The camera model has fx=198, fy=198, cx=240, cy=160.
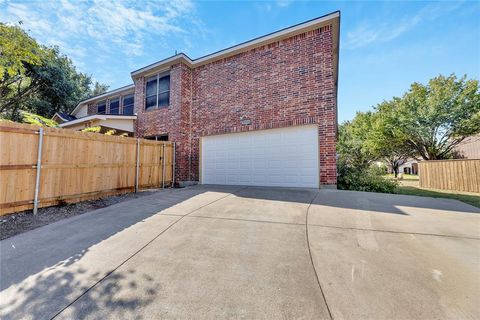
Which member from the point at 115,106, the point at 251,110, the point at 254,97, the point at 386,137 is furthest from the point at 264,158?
the point at 386,137

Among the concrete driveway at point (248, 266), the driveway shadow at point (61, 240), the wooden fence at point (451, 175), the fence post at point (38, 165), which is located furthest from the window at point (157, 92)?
the wooden fence at point (451, 175)

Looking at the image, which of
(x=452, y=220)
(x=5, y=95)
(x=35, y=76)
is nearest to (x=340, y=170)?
(x=452, y=220)

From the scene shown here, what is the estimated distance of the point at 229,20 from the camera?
8.20 m

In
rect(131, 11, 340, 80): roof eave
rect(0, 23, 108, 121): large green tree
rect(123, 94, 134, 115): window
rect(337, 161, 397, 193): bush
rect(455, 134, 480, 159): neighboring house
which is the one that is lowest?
rect(337, 161, 397, 193): bush

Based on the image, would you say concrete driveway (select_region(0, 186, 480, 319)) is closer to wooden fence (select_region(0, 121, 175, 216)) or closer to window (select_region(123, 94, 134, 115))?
wooden fence (select_region(0, 121, 175, 216))

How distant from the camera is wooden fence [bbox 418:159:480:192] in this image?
9734 mm

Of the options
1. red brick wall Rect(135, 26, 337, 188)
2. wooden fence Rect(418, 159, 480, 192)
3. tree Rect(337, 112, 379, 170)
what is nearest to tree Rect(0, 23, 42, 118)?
red brick wall Rect(135, 26, 337, 188)

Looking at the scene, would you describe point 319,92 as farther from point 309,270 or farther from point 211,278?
point 211,278

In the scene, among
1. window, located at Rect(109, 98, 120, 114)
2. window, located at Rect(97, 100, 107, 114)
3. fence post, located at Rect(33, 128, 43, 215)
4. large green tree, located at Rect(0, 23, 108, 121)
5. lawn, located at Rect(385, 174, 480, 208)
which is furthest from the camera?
large green tree, located at Rect(0, 23, 108, 121)

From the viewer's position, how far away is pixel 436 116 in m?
13.4

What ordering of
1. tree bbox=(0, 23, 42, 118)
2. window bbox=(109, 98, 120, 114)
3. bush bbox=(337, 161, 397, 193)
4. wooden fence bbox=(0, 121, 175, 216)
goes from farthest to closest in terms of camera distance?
1. window bbox=(109, 98, 120, 114)
2. bush bbox=(337, 161, 397, 193)
3. tree bbox=(0, 23, 42, 118)
4. wooden fence bbox=(0, 121, 175, 216)

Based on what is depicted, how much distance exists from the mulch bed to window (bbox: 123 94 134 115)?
350 inches

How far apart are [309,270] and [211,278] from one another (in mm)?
1149

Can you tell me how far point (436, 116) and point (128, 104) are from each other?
20657 millimetres
